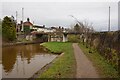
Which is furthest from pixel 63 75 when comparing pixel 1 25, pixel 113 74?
pixel 1 25

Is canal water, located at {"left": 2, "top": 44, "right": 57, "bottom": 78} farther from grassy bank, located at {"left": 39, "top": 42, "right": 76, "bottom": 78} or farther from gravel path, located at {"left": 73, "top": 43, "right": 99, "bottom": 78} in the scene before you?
→ gravel path, located at {"left": 73, "top": 43, "right": 99, "bottom": 78}

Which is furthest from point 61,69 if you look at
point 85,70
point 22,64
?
point 22,64

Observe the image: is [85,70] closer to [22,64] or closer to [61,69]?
[61,69]

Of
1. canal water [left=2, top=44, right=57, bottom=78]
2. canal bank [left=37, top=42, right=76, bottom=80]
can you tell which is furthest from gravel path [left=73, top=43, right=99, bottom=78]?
canal water [left=2, top=44, right=57, bottom=78]

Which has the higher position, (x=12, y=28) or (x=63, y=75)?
(x=12, y=28)

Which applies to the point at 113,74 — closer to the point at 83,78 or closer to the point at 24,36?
the point at 83,78

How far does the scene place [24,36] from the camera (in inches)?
3174

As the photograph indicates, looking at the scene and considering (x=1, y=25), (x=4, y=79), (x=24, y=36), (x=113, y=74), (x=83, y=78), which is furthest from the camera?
(x=24, y=36)

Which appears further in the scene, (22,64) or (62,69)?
(22,64)

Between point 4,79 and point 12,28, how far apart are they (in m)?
48.0

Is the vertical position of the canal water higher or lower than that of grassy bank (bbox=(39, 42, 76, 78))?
lower

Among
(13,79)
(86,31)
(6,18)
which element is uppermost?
(6,18)

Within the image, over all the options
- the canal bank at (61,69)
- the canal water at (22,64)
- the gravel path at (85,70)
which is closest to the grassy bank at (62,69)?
the canal bank at (61,69)

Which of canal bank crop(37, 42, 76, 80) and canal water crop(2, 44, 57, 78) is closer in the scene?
canal bank crop(37, 42, 76, 80)
